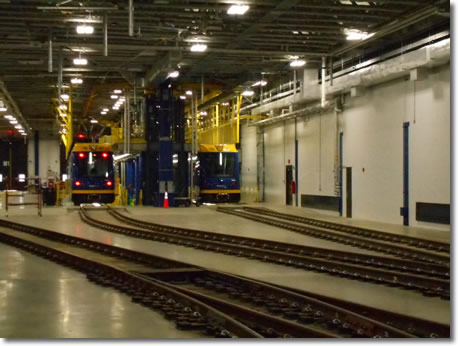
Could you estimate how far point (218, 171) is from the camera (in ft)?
106

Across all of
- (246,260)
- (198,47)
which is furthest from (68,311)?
(198,47)

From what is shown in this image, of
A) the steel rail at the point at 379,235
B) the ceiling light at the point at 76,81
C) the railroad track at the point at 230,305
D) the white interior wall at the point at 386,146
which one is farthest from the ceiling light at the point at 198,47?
the railroad track at the point at 230,305

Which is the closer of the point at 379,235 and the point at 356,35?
the point at 379,235

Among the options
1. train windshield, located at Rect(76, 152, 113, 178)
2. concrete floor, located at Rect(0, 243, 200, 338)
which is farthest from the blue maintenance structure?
concrete floor, located at Rect(0, 243, 200, 338)

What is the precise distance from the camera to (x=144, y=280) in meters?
10.2

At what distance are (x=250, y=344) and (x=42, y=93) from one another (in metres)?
33.3

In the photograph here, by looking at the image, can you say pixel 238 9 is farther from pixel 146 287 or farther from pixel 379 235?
pixel 146 287

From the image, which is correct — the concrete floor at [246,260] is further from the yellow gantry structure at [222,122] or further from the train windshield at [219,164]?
the yellow gantry structure at [222,122]

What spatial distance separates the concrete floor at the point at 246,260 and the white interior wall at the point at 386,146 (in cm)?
413

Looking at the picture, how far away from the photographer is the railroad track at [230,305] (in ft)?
24.0

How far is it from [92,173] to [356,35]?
1562 cm

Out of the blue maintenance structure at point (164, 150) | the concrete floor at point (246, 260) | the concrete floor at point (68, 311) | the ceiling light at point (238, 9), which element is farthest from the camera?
the blue maintenance structure at point (164, 150)

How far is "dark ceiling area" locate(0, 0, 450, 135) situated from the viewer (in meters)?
18.0

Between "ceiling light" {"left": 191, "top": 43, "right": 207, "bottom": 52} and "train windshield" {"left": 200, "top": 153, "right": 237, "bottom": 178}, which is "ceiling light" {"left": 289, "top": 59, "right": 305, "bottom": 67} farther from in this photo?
"train windshield" {"left": 200, "top": 153, "right": 237, "bottom": 178}
